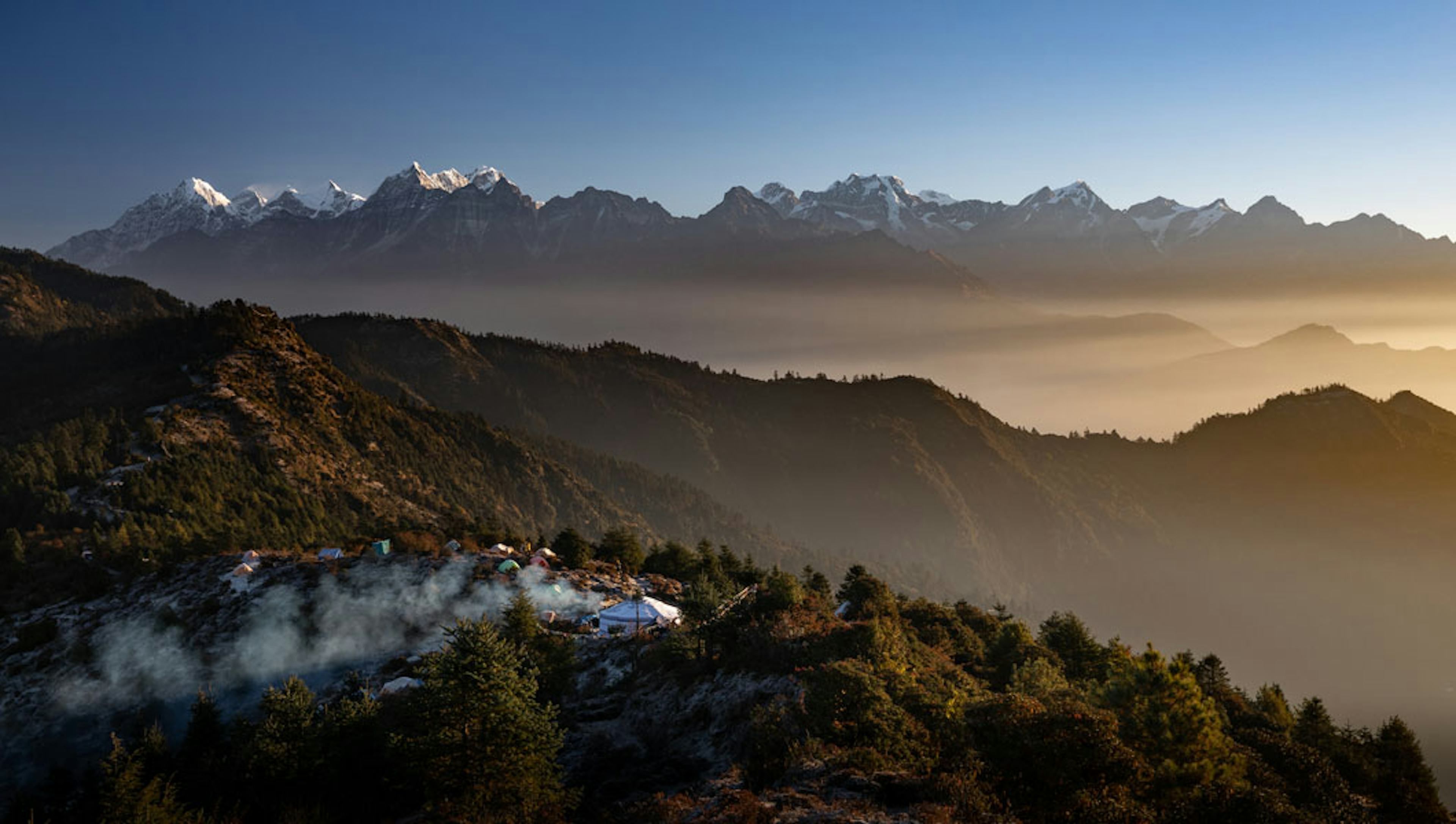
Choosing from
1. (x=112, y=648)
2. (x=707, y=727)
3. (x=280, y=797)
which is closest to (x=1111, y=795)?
(x=707, y=727)

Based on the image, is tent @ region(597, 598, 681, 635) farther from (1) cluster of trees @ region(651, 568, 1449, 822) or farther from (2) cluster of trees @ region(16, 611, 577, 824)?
(2) cluster of trees @ region(16, 611, 577, 824)

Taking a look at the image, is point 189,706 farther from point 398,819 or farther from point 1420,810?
point 1420,810

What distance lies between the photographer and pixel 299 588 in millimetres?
66562

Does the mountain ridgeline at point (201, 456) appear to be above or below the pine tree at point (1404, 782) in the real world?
above

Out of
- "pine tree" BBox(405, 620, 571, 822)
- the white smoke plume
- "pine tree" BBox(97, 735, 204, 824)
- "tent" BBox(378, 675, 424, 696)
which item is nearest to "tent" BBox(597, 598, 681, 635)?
the white smoke plume

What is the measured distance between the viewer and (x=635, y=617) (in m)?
59.9

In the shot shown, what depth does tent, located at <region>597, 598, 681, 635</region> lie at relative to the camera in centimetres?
5981

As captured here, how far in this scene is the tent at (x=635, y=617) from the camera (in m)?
59.8

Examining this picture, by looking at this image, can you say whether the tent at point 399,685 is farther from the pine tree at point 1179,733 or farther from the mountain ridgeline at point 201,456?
the pine tree at point 1179,733

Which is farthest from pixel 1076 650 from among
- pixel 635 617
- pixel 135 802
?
pixel 135 802

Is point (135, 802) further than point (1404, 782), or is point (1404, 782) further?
point (1404, 782)

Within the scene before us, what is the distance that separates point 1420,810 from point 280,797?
193 feet

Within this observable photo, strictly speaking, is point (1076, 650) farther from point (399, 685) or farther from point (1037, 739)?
point (399, 685)

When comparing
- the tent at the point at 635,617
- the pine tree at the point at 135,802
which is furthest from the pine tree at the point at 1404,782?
the pine tree at the point at 135,802
